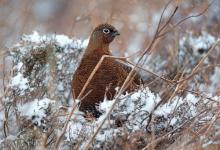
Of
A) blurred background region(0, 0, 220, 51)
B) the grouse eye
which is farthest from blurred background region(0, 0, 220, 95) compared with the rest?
the grouse eye

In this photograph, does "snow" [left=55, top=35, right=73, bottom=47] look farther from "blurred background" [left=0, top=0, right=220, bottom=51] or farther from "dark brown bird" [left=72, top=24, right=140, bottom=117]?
"blurred background" [left=0, top=0, right=220, bottom=51]

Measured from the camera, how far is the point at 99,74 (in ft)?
17.3

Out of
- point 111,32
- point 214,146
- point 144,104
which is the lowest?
point 214,146

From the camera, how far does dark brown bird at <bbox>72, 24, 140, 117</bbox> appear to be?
519 centimetres

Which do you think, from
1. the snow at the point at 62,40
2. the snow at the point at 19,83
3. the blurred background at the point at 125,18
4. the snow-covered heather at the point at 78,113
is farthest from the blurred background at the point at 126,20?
the snow at the point at 19,83

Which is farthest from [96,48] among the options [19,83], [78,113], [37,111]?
Result: [37,111]

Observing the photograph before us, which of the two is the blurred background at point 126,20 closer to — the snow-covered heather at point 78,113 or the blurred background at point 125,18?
the blurred background at point 125,18

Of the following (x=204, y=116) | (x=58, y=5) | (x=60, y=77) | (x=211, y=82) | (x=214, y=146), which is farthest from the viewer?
(x=58, y=5)

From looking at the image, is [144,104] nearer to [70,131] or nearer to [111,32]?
[70,131]

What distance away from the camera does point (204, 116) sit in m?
4.40

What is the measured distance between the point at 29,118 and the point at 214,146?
1.32 m

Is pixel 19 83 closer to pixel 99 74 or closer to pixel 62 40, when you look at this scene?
pixel 99 74

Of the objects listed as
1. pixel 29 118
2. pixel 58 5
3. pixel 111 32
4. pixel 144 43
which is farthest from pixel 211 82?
pixel 58 5

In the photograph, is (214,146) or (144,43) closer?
(214,146)
